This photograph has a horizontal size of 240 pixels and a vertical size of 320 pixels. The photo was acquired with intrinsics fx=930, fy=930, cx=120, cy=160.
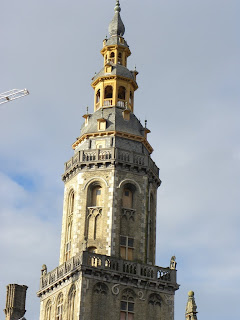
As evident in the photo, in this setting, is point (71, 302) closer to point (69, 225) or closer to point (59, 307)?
point (59, 307)

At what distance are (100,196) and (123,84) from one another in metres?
15.9

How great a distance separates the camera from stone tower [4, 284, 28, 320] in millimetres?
92125

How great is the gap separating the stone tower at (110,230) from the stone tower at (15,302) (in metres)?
4.05

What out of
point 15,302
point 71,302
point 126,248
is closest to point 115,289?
point 71,302

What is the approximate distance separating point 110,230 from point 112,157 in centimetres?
842

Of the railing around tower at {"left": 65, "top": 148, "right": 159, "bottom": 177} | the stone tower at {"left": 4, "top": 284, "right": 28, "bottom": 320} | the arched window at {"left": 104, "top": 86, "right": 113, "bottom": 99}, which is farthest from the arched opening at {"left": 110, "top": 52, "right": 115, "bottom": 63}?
the stone tower at {"left": 4, "top": 284, "right": 28, "bottom": 320}

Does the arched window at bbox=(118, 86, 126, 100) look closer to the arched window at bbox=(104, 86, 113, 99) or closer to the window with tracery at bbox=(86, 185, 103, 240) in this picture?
the arched window at bbox=(104, 86, 113, 99)

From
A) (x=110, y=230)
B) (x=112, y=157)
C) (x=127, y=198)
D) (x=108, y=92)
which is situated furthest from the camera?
(x=108, y=92)

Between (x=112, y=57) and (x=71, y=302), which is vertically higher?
(x=112, y=57)

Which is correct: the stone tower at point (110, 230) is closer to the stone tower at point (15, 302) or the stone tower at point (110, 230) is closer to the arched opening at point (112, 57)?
the arched opening at point (112, 57)

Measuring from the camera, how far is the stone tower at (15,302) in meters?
92.1

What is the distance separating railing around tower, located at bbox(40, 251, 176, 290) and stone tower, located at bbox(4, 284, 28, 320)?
14.5 feet

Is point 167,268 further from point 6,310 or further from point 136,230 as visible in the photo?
point 6,310

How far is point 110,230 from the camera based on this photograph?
95812mm
